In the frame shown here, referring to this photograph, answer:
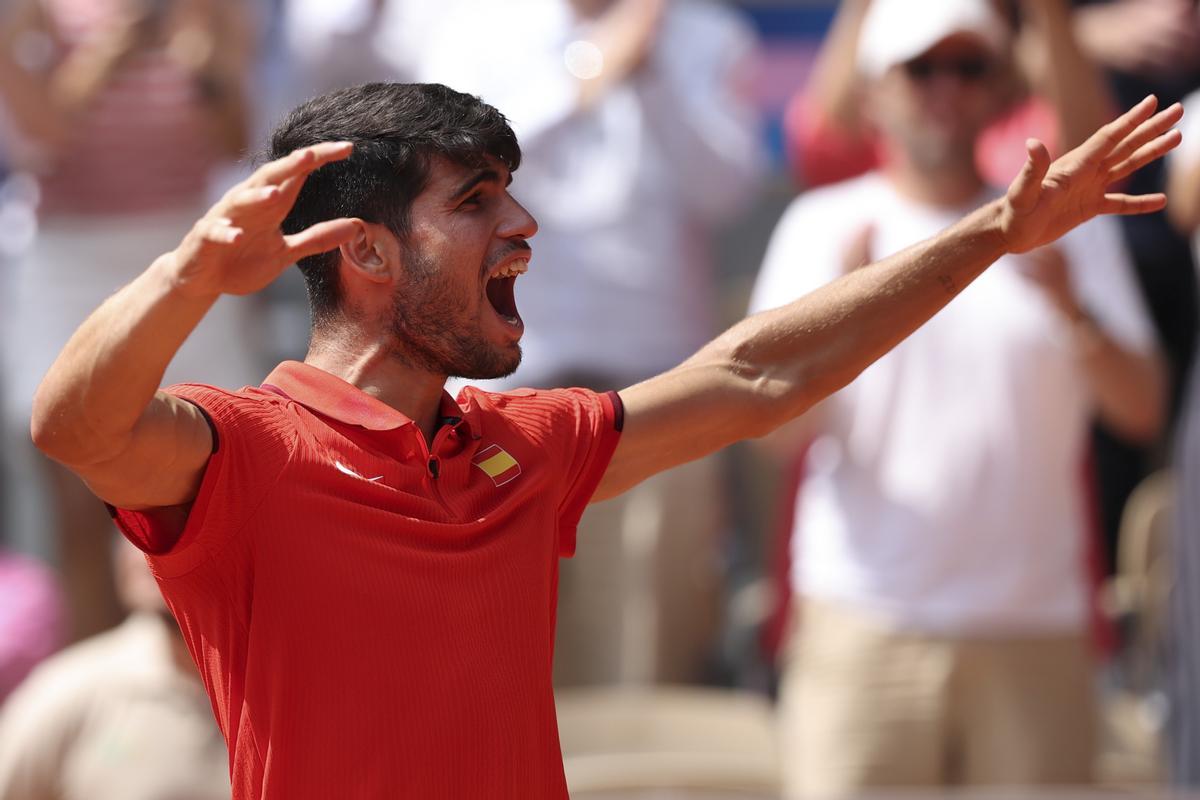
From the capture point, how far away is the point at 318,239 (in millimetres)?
1995

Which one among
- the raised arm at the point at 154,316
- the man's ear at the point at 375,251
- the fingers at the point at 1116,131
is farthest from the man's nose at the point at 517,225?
the fingers at the point at 1116,131

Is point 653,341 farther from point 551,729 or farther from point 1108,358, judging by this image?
point 551,729

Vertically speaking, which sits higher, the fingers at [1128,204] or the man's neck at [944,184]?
the man's neck at [944,184]

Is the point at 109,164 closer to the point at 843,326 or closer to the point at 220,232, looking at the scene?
the point at 843,326

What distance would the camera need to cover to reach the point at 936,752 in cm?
438

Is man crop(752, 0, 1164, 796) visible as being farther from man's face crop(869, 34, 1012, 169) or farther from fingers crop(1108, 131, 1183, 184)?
fingers crop(1108, 131, 1183, 184)

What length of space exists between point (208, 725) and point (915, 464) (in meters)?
1.95

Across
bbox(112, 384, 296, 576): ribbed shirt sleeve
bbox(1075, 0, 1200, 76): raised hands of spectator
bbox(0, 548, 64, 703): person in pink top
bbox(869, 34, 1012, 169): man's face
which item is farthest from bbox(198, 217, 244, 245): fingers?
bbox(1075, 0, 1200, 76): raised hands of spectator

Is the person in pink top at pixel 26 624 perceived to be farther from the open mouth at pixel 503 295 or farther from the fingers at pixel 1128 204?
the fingers at pixel 1128 204

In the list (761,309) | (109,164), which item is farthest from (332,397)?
(109,164)

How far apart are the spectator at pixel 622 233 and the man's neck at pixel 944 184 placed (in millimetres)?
1007

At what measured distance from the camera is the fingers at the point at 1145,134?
250cm

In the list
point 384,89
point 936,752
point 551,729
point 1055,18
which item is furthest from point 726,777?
point 384,89

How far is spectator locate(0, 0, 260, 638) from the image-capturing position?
5387 millimetres
